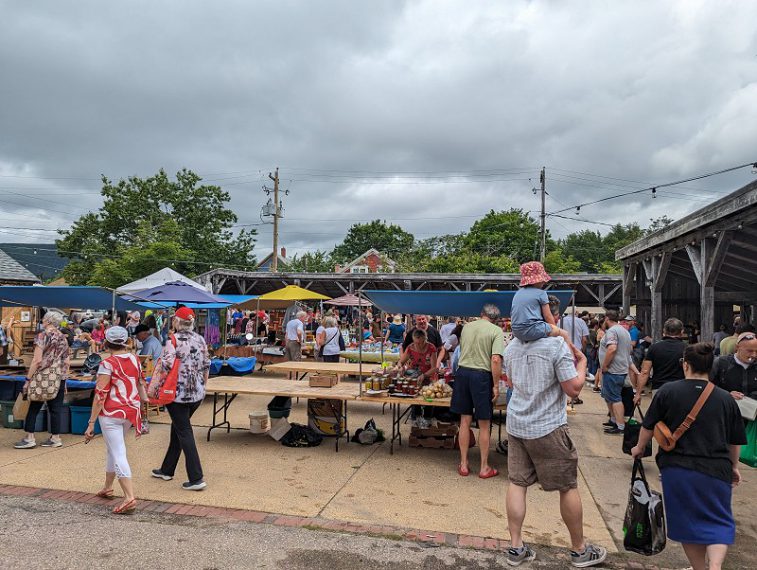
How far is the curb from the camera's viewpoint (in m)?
3.96

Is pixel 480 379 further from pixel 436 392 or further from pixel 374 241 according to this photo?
pixel 374 241

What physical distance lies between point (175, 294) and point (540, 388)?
27.1ft

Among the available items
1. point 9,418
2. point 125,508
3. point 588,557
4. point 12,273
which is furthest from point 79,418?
point 12,273

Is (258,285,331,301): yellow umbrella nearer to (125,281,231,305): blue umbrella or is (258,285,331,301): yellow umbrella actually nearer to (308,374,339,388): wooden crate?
(125,281,231,305): blue umbrella

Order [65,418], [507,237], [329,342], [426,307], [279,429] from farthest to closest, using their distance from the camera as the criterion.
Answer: [507,237]
[329,342]
[65,418]
[426,307]
[279,429]

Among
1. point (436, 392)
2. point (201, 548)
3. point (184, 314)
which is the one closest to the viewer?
point (201, 548)

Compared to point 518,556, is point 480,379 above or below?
above

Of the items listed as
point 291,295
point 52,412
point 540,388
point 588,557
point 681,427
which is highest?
point 291,295

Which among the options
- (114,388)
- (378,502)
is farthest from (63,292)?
(378,502)

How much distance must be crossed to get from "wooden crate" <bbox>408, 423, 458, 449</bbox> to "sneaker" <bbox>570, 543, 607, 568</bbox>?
3029mm

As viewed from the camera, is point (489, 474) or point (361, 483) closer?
point (361, 483)

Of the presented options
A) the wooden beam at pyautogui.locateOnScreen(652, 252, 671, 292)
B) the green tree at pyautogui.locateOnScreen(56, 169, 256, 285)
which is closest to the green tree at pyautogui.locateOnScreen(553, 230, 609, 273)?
the green tree at pyautogui.locateOnScreen(56, 169, 256, 285)

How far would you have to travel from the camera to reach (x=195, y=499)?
15.7 ft

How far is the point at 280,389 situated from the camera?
267 inches
